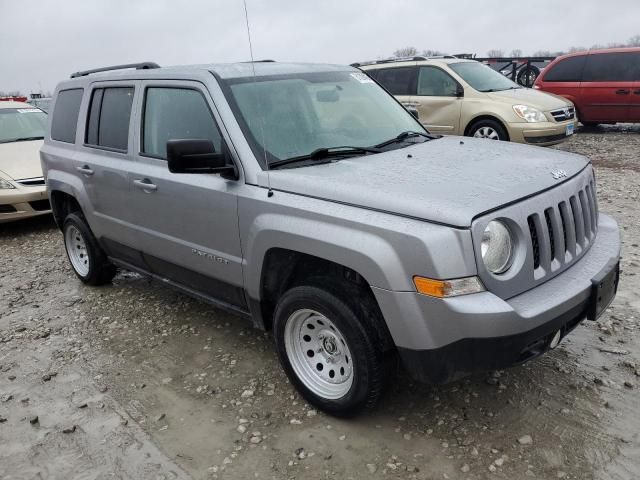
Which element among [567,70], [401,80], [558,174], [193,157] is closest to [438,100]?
[401,80]

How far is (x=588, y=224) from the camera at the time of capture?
3.04 meters

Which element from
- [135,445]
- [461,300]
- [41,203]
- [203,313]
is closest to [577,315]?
[461,300]

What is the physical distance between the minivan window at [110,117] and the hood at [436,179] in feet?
5.35

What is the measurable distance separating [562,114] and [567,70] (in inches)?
148

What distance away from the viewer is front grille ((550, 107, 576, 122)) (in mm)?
8961

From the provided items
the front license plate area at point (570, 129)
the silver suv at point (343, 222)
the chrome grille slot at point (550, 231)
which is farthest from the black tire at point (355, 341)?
the front license plate area at point (570, 129)

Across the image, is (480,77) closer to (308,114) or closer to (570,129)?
(570,129)

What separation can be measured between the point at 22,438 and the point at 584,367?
325 cm

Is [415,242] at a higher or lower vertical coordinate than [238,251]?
higher

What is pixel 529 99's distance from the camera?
9062 millimetres

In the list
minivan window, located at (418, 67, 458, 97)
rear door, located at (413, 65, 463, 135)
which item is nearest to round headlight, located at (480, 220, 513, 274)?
rear door, located at (413, 65, 463, 135)

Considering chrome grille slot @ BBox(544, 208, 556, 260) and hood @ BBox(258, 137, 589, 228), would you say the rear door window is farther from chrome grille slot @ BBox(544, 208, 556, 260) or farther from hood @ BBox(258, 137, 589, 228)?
chrome grille slot @ BBox(544, 208, 556, 260)

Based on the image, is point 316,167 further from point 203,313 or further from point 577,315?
point 203,313

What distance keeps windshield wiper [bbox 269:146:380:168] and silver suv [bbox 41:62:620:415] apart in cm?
1
